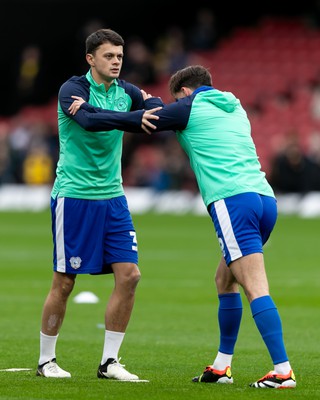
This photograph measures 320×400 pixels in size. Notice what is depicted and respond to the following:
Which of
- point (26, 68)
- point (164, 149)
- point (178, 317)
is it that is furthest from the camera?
point (26, 68)

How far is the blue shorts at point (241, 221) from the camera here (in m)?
8.48

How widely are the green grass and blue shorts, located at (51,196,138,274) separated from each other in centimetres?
89

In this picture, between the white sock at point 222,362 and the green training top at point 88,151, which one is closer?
the white sock at point 222,362

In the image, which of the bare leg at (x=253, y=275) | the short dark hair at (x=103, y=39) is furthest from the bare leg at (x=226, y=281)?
the short dark hair at (x=103, y=39)

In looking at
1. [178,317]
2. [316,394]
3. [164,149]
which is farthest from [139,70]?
[316,394]

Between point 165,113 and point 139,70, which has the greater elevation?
point 139,70

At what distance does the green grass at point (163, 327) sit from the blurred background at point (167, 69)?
39.6ft

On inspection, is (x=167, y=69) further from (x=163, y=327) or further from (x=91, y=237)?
(x=91, y=237)

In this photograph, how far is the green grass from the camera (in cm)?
856

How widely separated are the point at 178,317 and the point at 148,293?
252 cm

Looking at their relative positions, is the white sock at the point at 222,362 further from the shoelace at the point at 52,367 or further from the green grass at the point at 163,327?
the shoelace at the point at 52,367

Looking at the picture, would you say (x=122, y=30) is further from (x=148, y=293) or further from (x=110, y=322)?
(x=110, y=322)

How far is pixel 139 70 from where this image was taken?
40344 mm

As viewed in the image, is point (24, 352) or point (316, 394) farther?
point (24, 352)
